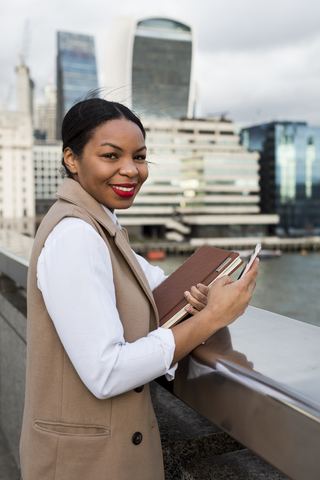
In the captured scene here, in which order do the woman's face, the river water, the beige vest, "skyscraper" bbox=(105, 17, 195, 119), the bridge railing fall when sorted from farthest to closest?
1. "skyscraper" bbox=(105, 17, 195, 119)
2. the river water
3. the woman's face
4. the beige vest
5. the bridge railing

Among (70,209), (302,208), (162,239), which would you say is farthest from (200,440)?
(302,208)

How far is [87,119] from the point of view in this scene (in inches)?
51.3

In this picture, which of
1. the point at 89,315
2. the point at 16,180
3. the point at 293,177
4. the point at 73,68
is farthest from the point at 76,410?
the point at 73,68

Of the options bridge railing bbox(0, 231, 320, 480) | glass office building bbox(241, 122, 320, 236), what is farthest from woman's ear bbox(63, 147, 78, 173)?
glass office building bbox(241, 122, 320, 236)

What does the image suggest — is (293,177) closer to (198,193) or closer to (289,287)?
(198,193)

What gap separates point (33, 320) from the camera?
121 cm

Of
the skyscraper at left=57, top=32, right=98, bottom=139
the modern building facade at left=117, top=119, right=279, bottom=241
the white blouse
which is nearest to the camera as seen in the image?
the white blouse

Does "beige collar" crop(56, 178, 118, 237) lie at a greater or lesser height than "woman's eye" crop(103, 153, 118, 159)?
lesser

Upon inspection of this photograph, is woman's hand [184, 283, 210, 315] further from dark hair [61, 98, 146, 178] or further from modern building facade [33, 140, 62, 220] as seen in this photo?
modern building facade [33, 140, 62, 220]

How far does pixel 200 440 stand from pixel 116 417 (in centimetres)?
44

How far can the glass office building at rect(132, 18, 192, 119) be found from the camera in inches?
3442

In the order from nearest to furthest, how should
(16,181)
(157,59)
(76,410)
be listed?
(76,410) < (16,181) < (157,59)

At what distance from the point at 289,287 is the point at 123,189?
144 ft

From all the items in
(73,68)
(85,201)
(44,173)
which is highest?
(73,68)
